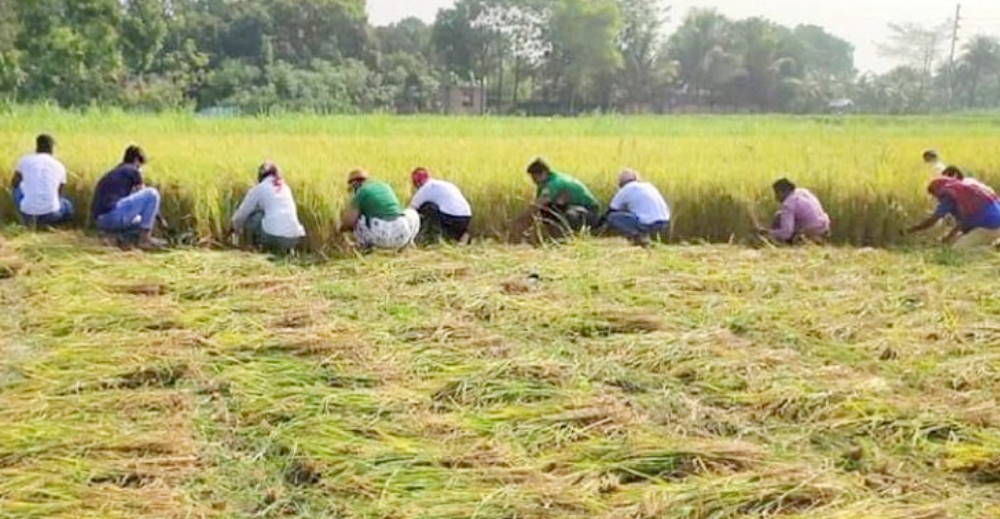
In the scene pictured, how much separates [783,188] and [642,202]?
1155mm

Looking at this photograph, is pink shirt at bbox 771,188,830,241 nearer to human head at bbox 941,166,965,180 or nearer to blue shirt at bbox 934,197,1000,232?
blue shirt at bbox 934,197,1000,232

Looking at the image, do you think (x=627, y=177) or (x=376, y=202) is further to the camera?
(x=627, y=177)

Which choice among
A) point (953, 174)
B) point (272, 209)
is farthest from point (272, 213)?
point (953, 174)

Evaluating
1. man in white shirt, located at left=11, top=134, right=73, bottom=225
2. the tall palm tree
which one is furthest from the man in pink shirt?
the tall palm tree

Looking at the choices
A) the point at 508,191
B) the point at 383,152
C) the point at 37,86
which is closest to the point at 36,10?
the point at 37,86

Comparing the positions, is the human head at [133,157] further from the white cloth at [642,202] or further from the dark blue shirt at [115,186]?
the white cloth at [642,202]

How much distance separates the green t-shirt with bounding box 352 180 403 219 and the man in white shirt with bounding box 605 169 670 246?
1.85 meters

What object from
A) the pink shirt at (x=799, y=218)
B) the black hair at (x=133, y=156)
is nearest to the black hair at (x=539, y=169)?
the pink shirt at (x=799, y=218)

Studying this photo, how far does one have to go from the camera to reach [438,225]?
7.05 metres

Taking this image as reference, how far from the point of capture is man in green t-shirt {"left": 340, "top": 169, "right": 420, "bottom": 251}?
6.59 metres

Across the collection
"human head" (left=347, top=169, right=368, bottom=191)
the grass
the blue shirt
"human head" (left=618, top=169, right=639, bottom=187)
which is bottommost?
the grass

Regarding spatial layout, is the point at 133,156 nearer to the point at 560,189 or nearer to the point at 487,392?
the point at 560,189

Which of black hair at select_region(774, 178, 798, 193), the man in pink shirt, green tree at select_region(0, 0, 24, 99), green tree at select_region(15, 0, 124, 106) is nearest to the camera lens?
black hair at select_region(774, 178, 798, 193)

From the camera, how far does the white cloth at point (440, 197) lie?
22.8 ft
